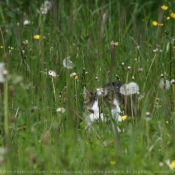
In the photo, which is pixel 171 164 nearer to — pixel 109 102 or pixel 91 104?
pixel 109 102

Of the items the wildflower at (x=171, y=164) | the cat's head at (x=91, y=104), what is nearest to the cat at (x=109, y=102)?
the cat's head at (x=91, y=104)

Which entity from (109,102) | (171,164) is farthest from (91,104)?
(171,164)

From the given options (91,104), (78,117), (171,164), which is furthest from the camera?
(91,104)

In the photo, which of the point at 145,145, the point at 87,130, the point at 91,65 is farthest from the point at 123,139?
the point at 91,65

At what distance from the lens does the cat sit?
12.0 ft

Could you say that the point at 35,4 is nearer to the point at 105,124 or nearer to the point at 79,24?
the point at 79,24

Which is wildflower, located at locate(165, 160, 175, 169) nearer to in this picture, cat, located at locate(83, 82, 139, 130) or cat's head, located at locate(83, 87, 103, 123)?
cat, located at locate(83, 82, 139, 130)

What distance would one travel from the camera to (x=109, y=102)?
150 inches

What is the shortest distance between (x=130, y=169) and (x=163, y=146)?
0.33 meters

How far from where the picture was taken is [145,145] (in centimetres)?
311

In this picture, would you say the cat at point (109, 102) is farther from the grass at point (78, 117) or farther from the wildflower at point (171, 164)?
the wildflower at point (171, 164)

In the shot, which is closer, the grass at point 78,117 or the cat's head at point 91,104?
the grass at point 78,117

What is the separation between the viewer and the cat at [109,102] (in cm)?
366

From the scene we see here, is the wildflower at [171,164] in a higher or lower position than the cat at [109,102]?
lower
